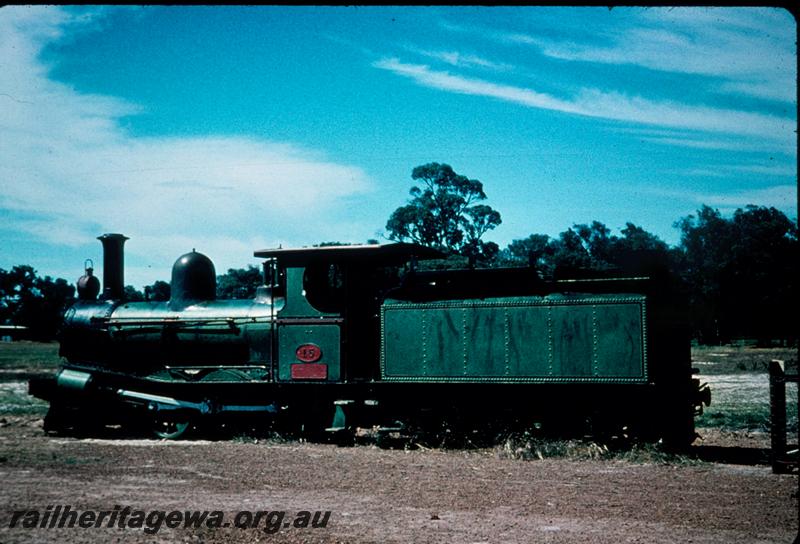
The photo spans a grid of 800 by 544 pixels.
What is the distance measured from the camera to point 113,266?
15383 mm

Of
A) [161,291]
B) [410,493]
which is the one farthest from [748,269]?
[410,493]

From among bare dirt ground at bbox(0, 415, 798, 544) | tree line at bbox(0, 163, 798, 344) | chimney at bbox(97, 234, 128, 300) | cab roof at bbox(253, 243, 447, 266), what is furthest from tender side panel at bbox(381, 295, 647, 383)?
tree line at bbox(0, 163, 798, 344)

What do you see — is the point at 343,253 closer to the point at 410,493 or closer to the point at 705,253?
the point at 410,493

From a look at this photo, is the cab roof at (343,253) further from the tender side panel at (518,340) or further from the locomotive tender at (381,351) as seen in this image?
the tender side panel at (518,340)

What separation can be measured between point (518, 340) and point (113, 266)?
Answer: 9062mm

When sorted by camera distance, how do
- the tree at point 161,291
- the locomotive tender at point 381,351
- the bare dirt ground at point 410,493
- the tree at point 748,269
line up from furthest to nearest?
1. the tree at point 748,269
2. the tree at point 161,291
3. the locomotive tender at point 381,351
4. the bare dirt ground at point 410,493

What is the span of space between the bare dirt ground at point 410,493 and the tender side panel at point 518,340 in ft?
4.28

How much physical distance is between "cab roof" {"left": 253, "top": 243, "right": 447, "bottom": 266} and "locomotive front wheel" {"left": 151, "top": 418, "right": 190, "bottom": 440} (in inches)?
145

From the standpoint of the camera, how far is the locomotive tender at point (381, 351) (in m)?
11.0

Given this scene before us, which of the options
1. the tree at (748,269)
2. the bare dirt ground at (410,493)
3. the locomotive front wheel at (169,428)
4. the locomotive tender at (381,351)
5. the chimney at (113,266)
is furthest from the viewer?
the tree at (748,269)

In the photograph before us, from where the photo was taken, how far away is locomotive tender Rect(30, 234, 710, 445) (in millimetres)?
11023

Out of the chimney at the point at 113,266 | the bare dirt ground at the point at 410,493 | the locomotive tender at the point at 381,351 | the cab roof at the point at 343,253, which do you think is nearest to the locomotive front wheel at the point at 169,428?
the locomotive tender at the point at 381,351

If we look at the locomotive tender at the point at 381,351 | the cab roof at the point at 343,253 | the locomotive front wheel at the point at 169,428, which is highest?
the cab roof at the point at 343,253

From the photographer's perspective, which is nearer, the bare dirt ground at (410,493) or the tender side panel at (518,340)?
the bare dirt ground at (410,493)
